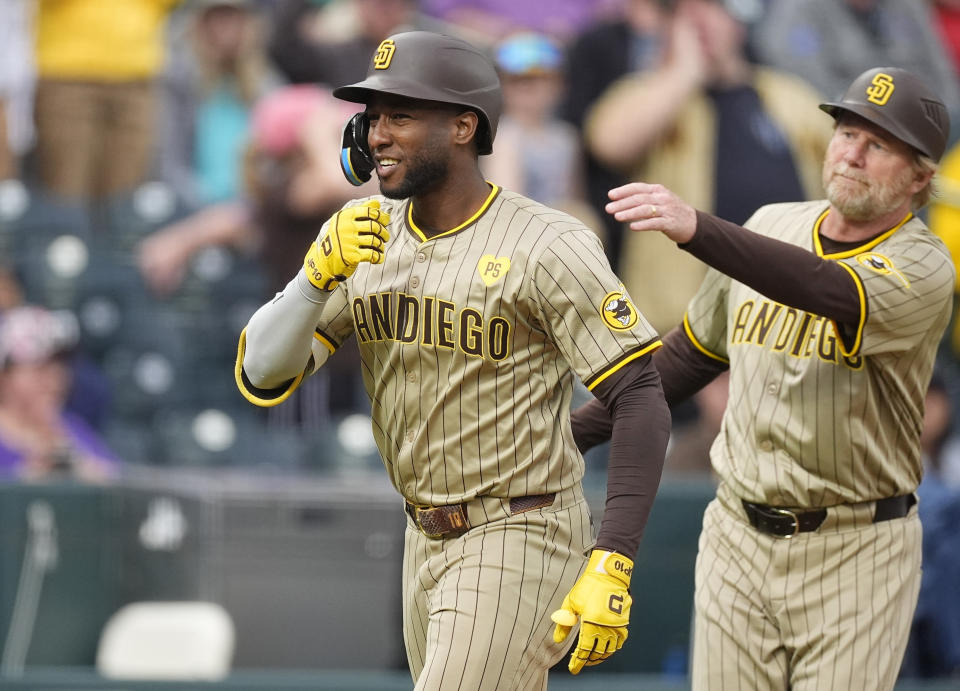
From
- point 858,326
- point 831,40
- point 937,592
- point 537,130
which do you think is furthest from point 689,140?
point 858,326

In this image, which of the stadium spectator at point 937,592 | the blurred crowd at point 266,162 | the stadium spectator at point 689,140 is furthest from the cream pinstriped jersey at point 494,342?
the stadium spectator at point 689,140

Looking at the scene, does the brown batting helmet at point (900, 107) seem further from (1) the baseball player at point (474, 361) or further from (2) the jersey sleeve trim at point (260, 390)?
(2) the jersey sleeve trim at point (260, 390)

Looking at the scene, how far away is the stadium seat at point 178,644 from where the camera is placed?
6.40 meters

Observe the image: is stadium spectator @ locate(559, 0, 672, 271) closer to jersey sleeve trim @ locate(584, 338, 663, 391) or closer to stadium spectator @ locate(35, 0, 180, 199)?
stadium spectator @ locate(35, 0, 180, 199)

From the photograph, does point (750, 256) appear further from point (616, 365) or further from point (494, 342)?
Answer: point (494, 342)

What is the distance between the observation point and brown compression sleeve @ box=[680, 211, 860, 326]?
3.66 m

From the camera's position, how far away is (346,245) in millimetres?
3520

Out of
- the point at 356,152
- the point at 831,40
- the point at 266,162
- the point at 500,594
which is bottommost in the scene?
the point at 500,594

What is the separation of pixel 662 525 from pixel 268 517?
164 cm

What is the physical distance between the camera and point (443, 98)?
11.8ft

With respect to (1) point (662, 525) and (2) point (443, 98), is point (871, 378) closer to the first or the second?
(2) point (443, 98)

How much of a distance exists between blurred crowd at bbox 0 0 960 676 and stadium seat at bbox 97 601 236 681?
0.83 meters

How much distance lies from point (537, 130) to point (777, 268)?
451 centimetres

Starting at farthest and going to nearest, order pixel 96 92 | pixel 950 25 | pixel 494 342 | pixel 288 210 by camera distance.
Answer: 1. pixel 950 25
2. pixel 96 92
3. pixel 288 210
4. pixel 494 342
